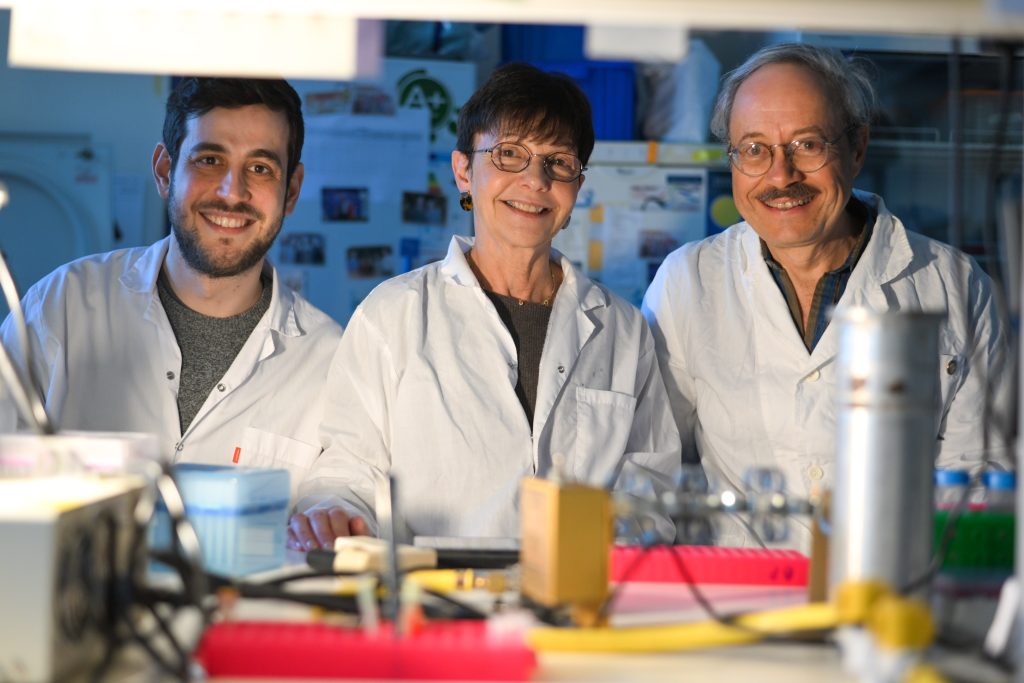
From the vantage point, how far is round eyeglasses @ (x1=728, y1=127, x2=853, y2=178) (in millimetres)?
2023

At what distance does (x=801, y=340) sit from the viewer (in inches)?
78.4

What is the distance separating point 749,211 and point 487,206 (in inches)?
19.4

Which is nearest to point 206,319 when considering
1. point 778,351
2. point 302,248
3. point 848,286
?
point 778,351

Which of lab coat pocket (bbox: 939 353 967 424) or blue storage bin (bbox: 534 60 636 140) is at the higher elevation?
blue storage bin (bbox: 534 60 636 140)

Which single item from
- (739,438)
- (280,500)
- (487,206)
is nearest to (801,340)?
(739,438)

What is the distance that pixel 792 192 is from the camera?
2.01 metres

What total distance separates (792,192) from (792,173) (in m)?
0.03

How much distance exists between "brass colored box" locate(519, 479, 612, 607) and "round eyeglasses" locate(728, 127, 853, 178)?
4.26 ft

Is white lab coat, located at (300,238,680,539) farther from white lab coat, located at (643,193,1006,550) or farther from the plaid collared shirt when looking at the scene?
the plaid collared shirt

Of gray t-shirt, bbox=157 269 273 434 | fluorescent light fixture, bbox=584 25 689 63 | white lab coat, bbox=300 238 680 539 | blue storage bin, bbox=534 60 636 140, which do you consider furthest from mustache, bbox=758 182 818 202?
blue storage bin, bbox=534 60 636 140

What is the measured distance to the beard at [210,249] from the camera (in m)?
2.08

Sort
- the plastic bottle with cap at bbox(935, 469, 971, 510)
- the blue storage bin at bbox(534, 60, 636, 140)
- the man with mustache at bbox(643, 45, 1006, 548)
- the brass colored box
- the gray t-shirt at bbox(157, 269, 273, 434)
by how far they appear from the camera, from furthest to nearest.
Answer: the blue storage bin at bbox(534, 60, 636, 140)
the gray t-shirt at bbox(157, 269, 273, 434)
the man with mustache at bbox(643, 45, 1006, 548)
the plastic bottle with cap at bbox(935, 469, 971, 510)
the brass colored box

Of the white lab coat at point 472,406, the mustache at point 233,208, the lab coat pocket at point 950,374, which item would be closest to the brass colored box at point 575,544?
the white lab coat at point 472,406

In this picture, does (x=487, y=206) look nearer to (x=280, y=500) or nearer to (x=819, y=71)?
(x=819, y=71)
